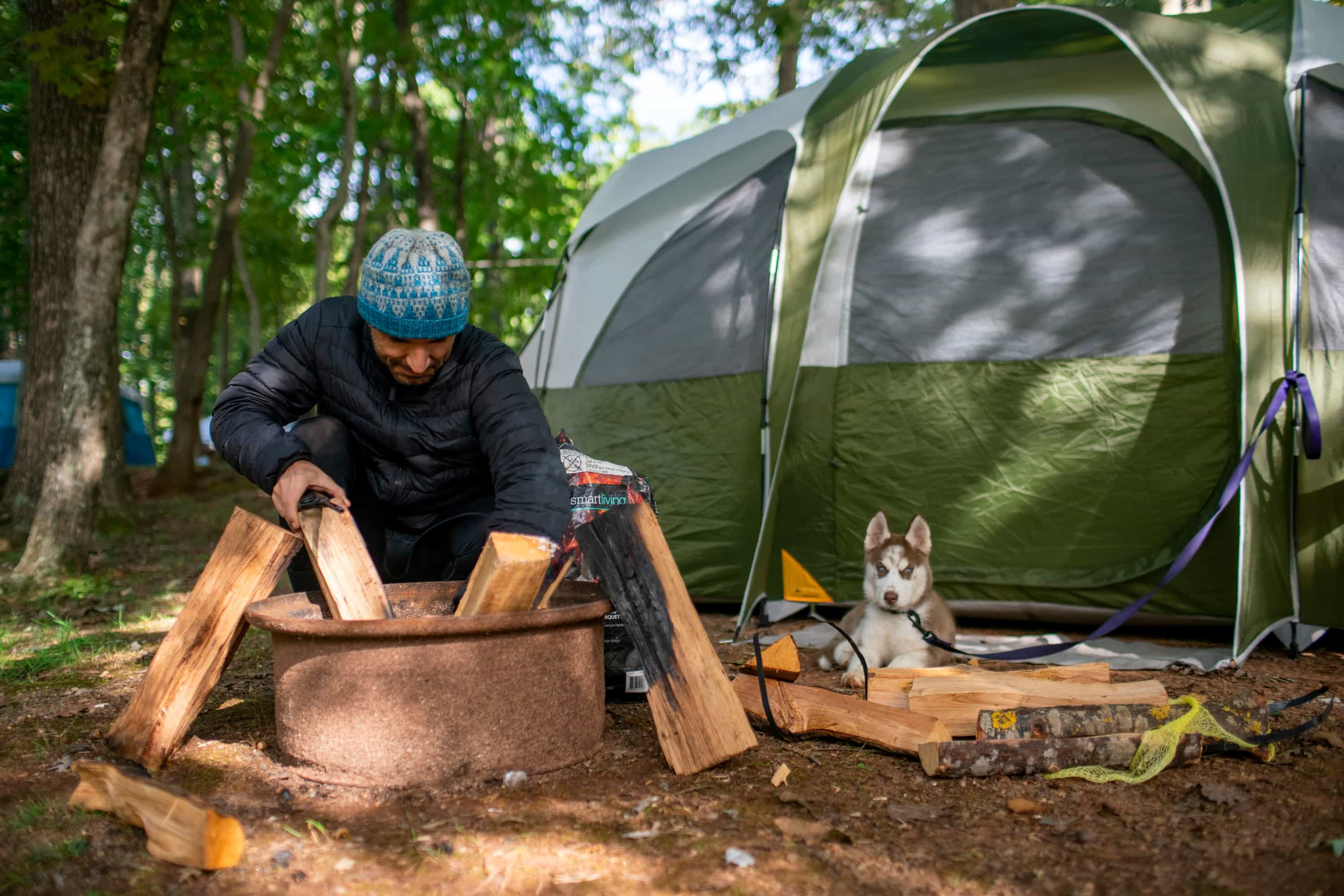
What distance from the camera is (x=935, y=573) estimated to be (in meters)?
4.46

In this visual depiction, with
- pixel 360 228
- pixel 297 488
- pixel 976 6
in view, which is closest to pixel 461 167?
pixel 360 228

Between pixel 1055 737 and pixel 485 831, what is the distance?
4.69 ft

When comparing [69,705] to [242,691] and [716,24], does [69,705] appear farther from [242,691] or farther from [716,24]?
[716,24]

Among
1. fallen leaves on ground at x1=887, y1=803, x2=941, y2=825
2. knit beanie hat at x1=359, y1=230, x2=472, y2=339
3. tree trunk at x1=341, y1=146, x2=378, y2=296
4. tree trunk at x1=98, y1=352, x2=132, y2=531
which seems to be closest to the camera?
fallen leaves on ground at x1=887, y1=803, x2=941, y2=825

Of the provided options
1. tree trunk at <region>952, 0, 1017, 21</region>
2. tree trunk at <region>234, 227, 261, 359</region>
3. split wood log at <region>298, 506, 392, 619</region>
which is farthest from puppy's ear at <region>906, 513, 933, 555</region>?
tree trunk at <region>234, 227, 261, 359</region>

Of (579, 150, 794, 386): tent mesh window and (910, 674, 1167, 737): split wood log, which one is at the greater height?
(579, 150, 794, 386): tent mesh window

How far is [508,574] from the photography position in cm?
223

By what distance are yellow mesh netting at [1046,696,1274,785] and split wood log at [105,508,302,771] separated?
2067 millimetres

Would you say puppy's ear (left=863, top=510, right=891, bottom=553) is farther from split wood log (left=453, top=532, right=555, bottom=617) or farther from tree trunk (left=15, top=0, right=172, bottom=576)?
tree trunk (left=15, top=0, right=172, bottom=576)

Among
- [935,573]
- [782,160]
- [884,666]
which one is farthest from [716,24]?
[884,666]

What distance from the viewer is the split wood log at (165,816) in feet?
6.08

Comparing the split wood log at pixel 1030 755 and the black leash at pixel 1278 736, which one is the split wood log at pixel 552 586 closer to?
the split wood log at pixel 1030 755

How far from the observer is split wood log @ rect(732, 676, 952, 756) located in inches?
103

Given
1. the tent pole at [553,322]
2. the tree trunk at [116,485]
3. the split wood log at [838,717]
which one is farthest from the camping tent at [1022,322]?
the tree trunk at [116,485]
